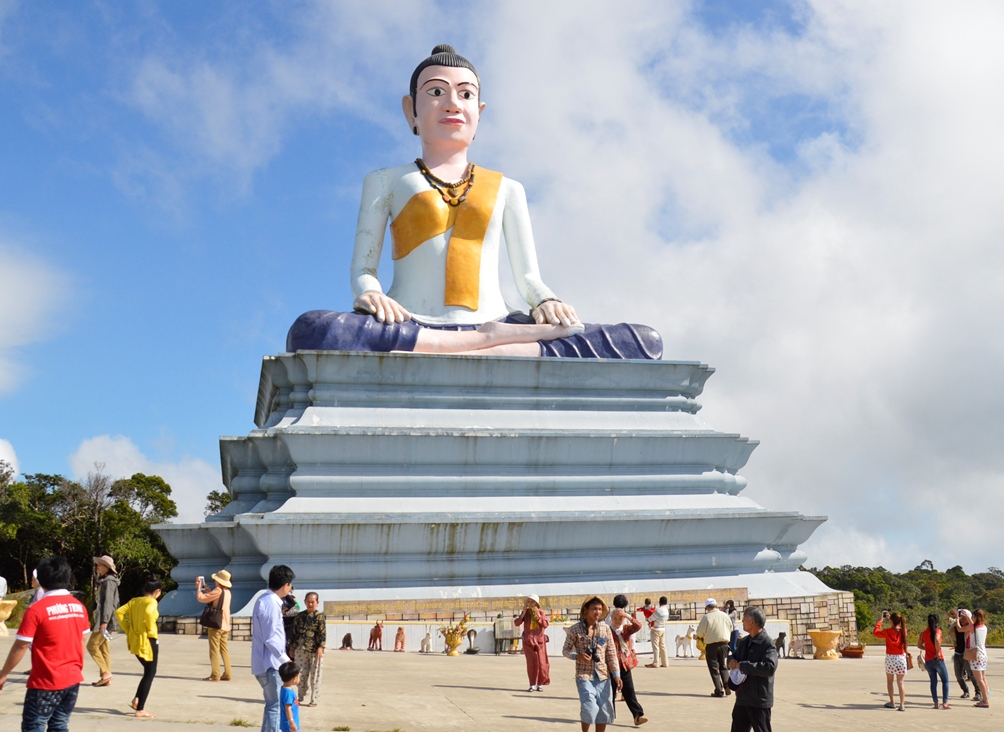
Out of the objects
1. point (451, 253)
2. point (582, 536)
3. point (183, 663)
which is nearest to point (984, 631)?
point (582, 536)

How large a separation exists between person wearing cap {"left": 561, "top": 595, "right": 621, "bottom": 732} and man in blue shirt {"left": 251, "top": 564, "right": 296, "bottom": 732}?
7.00ft

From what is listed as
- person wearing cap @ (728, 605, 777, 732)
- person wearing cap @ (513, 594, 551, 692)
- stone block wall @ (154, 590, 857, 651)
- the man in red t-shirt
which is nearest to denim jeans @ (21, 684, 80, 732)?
the man in red t-shirt

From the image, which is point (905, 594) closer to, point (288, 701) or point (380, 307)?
point (380, 307)

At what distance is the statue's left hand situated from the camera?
17.1 metres

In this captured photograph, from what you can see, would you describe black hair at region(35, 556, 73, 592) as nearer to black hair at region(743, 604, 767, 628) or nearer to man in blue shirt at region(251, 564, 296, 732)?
man in blue shirt at region(251, 564, 296, 732)

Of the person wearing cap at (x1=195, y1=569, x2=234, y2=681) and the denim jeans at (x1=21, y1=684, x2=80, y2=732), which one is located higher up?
the person wearing cap at (x1=195, y1=569, x2=234, y2=681)

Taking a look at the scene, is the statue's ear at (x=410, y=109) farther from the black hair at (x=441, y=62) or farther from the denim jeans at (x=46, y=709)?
the denim jeans at (x=46, y=709)

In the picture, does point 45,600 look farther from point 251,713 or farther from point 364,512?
point 364,512

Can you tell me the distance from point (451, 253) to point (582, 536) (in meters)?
6.06

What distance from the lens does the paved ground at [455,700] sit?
7531 mm

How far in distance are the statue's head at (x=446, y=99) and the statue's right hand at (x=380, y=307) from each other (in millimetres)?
3794

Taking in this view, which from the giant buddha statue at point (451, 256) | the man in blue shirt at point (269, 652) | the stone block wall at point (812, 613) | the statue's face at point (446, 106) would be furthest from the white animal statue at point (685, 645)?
the statue's face at point (446, 106)

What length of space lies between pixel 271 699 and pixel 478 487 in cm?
937

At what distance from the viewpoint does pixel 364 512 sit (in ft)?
48.7
